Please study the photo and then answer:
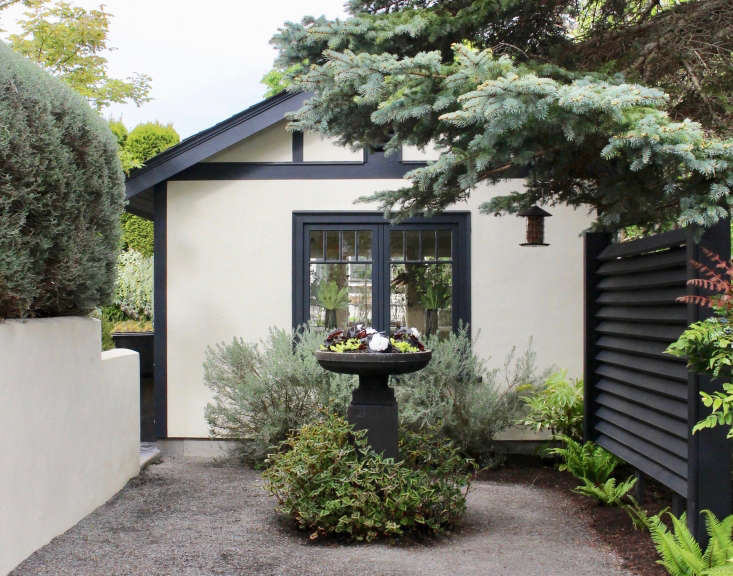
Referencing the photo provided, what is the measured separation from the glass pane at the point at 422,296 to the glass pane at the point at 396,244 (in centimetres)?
11

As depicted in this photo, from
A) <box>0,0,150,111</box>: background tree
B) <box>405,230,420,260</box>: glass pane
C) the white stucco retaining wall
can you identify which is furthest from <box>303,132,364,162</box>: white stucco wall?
<box>0,0,150,111</box>: background tree

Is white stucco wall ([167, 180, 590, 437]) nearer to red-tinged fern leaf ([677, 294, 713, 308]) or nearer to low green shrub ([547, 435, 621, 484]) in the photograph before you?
low green shrub ([547, 435, 621, 484])

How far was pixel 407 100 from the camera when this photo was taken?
4.30 m

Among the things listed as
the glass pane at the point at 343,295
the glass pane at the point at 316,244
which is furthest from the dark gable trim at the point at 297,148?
the glass pane at the point at 343,295

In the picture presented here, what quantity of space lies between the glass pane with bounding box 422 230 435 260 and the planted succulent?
262 centimetres

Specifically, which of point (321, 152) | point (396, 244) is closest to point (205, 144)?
point (321, 152)

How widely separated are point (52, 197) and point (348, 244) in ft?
12.1

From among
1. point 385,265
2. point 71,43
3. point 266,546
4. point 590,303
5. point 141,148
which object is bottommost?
point 266,546

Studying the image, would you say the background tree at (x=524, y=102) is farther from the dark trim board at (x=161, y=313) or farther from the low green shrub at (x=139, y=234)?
the low green shrub at (x=139, y=234)

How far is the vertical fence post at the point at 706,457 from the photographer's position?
3625mm

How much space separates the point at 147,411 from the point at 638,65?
6.98 meters

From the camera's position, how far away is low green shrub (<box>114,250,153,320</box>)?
12.7 metres

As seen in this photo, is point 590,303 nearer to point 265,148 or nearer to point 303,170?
point 303,170

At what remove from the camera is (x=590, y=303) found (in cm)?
543
